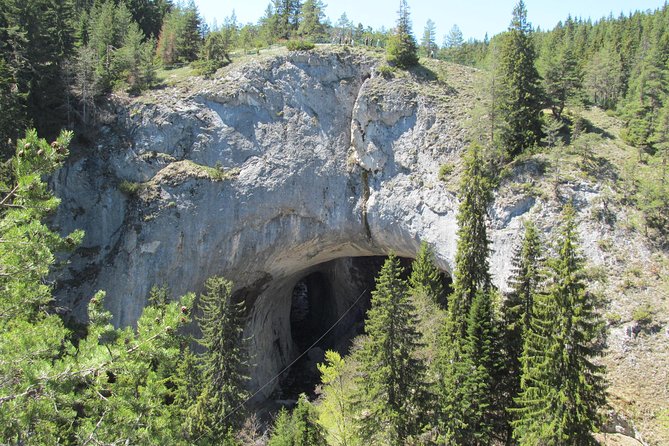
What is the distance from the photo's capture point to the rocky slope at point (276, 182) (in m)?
31.5

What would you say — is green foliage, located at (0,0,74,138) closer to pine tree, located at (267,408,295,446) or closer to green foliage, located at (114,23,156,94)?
green foliage, located at (114,23,156,94)

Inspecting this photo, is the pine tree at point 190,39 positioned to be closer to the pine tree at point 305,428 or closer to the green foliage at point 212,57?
the green foliage at point 212,57

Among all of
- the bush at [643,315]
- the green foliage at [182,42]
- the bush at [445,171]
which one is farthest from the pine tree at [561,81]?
the green foliage at [182,42]

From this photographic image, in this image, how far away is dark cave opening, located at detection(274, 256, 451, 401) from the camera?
4200 cm

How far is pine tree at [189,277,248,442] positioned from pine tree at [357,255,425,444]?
744cm

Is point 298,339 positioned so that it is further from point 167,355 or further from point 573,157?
point 167,355

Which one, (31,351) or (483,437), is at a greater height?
(31,351)

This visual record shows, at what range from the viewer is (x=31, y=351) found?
26.0ft

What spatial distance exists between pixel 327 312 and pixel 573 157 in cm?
2837

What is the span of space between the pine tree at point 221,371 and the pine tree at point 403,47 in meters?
22.2

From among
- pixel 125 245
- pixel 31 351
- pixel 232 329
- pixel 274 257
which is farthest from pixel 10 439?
pixel 274 257

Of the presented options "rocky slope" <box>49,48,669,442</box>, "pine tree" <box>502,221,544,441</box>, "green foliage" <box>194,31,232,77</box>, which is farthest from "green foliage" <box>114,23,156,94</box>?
"pine tree" <box>502,221,544,441</box>

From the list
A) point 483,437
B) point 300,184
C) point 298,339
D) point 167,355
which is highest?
point 300,184

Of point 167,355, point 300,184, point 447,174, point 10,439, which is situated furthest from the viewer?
point 300,184
